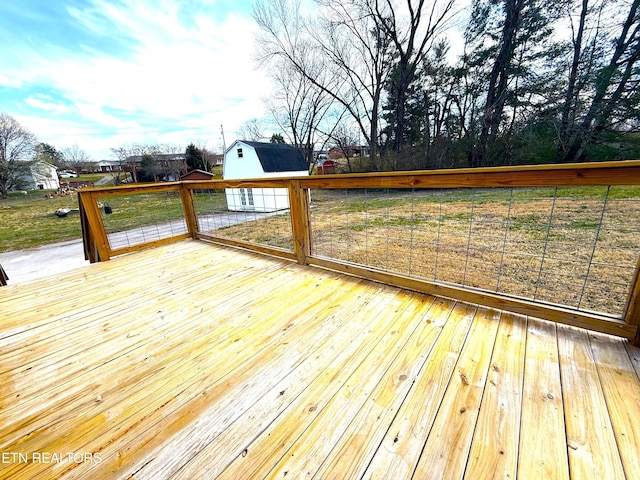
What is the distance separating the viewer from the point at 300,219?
8.04 feet

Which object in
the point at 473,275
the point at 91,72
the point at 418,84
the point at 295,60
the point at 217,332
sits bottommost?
the point at 473,275

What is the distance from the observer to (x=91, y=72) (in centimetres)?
680

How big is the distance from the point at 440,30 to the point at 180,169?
19.7m

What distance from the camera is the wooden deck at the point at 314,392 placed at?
83 centimetres

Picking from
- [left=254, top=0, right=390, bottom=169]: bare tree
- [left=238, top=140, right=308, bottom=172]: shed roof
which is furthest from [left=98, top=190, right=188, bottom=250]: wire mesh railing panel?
[left=254, top=0, right=390, bottom=169]: bare tree

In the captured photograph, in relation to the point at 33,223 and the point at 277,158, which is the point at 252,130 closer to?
the point at 277,158

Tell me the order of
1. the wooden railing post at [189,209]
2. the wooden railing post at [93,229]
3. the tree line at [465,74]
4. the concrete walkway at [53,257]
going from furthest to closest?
the tree line at [465,74]
the concrete walkway at [53,257]
the wooden railing post at [189,209]
the wooden railing post at [93,229]

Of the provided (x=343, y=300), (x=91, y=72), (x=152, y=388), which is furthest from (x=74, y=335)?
(x=91, y=72)

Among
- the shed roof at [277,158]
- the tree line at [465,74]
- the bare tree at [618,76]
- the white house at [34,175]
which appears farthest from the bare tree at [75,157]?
the bare tree at [618,76]

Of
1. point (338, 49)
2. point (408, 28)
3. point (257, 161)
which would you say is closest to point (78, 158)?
point (257, 161)

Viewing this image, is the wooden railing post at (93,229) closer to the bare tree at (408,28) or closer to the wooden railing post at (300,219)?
the wooden railing post at (300,219)

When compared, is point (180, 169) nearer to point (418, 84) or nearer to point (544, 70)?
point (418, 84)

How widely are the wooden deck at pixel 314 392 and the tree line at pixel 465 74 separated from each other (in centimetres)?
1096

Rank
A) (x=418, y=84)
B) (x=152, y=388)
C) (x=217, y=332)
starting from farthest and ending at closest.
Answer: (x=418, y=84) → (x=217, y=332) → (x=152, y=388)
